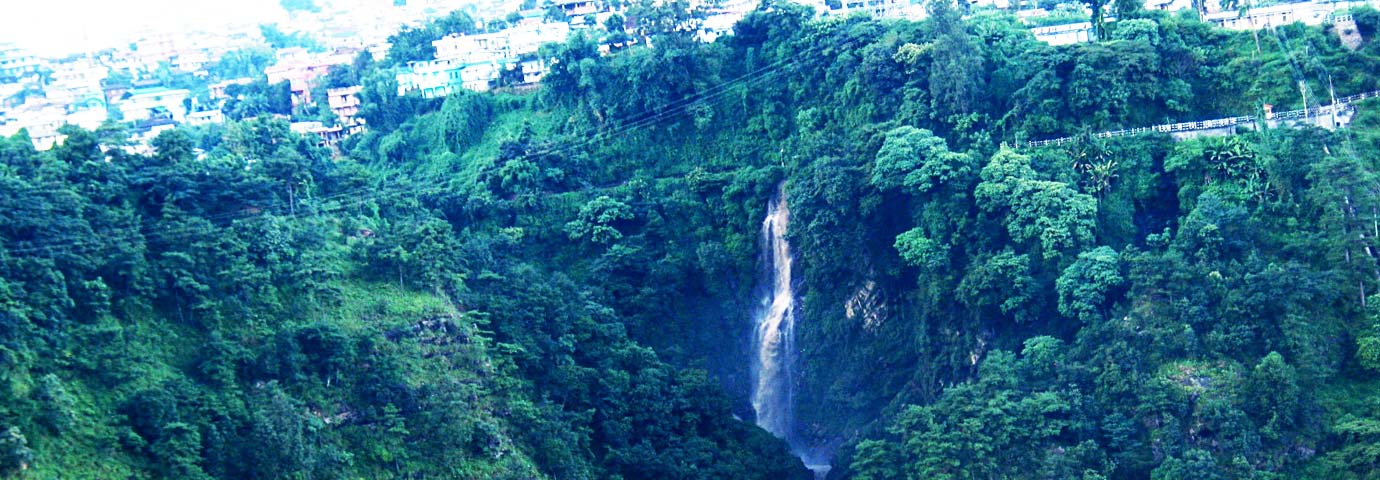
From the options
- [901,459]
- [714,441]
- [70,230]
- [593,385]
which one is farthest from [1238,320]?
[70,230]

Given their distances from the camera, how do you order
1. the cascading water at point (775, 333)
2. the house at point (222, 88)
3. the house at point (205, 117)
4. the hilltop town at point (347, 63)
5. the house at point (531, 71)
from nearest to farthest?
the cascading water at point (775, 333)
the hilltop town at point (347, 63)
the house at point (531, 71)
the house at point (205, 117)
the house at point (222, 88)

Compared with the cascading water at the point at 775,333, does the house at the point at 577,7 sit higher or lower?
higher

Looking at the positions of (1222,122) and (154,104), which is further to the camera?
(154,104)

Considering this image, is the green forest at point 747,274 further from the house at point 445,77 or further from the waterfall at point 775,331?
the house at point 445,77

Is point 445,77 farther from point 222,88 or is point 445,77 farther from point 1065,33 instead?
point 1065,33

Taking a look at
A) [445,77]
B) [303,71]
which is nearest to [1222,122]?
[445,77]

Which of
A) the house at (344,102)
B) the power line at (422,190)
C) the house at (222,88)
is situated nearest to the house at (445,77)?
the house at (344,102)
